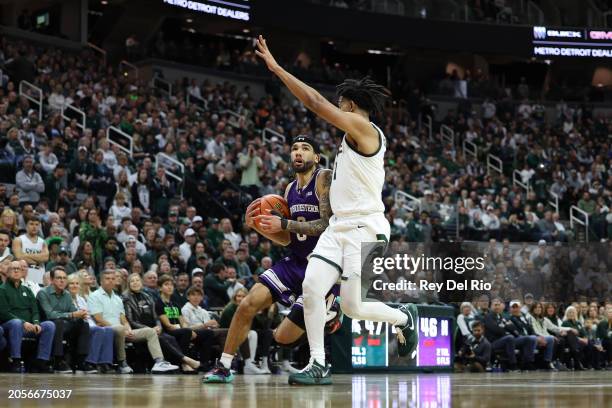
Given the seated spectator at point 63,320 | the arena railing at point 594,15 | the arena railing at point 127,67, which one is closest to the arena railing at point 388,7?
the arena railing at point 594,15

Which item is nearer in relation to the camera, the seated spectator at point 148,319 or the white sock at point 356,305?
the white sock at point 356,305

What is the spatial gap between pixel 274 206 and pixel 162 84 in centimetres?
2147

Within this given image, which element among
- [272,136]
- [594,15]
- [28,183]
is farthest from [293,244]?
[594,15]

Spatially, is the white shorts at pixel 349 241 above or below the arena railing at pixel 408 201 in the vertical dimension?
below

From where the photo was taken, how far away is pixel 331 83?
3478cm

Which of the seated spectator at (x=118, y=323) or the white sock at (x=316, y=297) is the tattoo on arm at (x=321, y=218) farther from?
the seated spectator at (x=118, y=323)

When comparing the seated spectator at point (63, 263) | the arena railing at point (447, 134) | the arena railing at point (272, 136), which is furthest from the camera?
the arena railing at point (447, 134)

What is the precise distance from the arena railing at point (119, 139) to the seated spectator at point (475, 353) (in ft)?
26.0

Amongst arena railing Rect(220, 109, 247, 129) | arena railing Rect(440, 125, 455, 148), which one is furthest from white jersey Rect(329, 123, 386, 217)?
arena railing Rect(440, 125, 455, 148)

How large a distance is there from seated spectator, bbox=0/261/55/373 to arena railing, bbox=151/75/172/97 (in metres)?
15.6

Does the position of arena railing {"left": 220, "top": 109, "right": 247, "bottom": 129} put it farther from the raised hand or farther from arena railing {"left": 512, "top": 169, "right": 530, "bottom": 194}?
the raised hand

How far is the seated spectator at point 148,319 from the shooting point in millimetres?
13491

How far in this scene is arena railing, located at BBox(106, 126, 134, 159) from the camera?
20.8m

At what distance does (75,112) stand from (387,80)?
1918 centimetres
